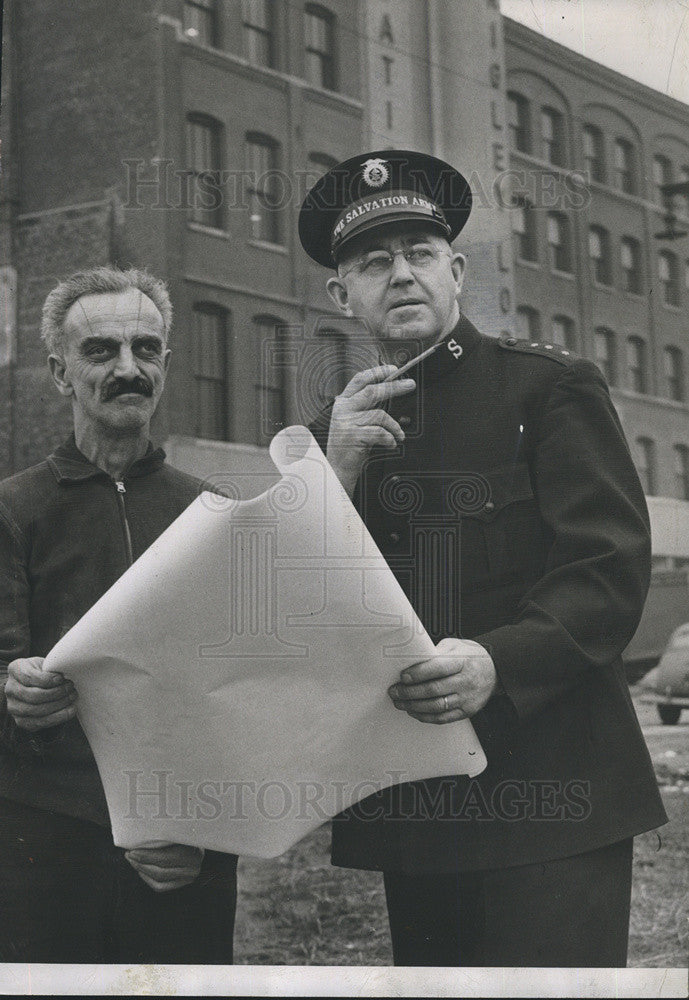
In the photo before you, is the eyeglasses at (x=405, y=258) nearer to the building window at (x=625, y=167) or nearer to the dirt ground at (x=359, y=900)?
the building window at (x=625, y=167)

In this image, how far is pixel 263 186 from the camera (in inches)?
96.5

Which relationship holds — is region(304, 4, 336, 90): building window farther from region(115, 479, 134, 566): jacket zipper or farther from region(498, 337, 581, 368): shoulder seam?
region(115, 479, 134, 566): jacket zipper

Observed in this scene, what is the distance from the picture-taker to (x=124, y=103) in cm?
251

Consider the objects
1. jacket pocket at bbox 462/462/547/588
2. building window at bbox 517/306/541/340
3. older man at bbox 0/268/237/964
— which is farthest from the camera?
building window at bbox 517/306/541/340

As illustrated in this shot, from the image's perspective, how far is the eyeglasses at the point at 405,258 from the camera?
2340 mm

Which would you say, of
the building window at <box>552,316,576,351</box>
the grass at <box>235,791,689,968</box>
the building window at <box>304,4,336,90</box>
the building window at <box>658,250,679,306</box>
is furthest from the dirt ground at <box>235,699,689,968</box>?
the building window at <box>304,4,336,90</box>

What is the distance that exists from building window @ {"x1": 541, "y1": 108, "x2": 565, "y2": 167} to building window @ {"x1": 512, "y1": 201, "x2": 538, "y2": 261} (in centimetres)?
12

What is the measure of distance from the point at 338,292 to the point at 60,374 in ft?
2.15

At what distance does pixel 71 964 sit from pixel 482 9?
2259 mm

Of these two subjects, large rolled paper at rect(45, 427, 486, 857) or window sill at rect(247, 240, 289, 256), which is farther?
window sill at rect(247, 240, 289, 256)

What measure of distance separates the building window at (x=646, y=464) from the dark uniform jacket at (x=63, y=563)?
3.10 ft

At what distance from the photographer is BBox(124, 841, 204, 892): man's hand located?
7.39ft

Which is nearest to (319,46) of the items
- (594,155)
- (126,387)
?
(594,155)

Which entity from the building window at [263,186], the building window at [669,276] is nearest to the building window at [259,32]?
the building window at [263,186]
